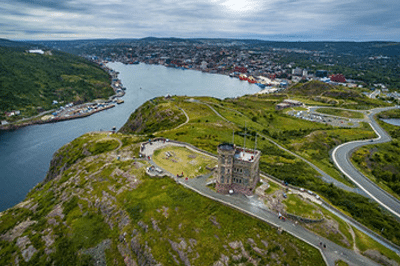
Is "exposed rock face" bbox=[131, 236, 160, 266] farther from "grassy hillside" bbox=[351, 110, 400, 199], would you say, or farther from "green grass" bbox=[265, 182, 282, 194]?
"grassy hillside" bbox=[351, 110, 400, 199]

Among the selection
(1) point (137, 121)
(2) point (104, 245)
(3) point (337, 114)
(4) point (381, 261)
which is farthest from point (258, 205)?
(3) point (337, 114)

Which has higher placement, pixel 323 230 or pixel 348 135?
pixel 323 230

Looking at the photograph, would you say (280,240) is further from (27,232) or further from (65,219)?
(27,232)

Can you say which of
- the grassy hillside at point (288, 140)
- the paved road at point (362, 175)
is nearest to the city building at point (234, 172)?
the grassy hillside at point (288, 140)

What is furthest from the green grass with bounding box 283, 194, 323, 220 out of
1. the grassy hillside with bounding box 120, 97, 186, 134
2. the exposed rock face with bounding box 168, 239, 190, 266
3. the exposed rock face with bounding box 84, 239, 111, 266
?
the grassy hillside with bounding box 120, 97, 186, 134

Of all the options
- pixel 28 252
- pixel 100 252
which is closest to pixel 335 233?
pixel 100 252

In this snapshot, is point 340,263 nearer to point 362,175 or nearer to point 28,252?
point 362,175
